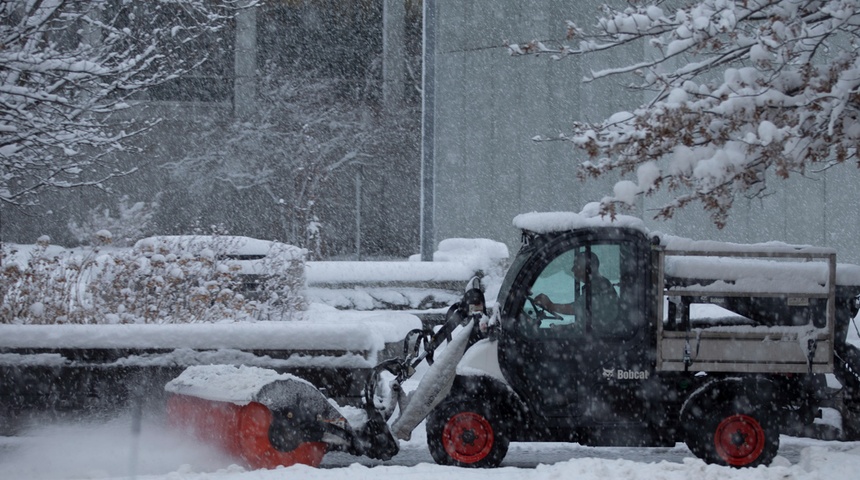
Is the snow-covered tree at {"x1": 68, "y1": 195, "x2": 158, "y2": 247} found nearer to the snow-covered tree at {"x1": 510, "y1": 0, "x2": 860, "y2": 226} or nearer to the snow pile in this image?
the snow pile

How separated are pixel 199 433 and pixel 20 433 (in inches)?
81.7

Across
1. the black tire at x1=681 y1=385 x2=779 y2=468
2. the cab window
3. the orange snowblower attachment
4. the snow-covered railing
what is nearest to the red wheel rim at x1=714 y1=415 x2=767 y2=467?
the black tire at x1=681 y1=385 x2=779 y2=468

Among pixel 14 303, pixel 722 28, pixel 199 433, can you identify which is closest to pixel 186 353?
pixel 199 433

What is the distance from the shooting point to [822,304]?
616 cm

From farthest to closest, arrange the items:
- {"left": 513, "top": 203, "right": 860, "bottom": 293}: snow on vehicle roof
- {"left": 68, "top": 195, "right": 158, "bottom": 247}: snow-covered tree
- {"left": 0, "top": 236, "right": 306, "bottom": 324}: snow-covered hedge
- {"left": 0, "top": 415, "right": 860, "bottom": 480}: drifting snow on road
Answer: {"left": 68, "top": 195, "right": 158, "bottom": 247}: snow-covered tree, {"left": 0, "top": 236, "right": 306, "bottom": 324}: snow-covered hedge, {"left": 513, "top": 203, "right": 860, "bottom": 293}: snow on vehicle roof, {"left": 0, "top": 415, "right": 860, "bottom": 480}: drifting snow on road

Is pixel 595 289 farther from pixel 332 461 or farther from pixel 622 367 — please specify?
pixel 332 461

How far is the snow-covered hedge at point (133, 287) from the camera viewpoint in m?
8.78

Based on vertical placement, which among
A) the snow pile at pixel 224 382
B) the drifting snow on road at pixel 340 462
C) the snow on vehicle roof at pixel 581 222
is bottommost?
the drifting snow on road at pixel 340 462

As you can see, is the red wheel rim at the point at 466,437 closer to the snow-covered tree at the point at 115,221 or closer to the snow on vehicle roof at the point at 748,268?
the snow on vehicle roof at the point at 748,268

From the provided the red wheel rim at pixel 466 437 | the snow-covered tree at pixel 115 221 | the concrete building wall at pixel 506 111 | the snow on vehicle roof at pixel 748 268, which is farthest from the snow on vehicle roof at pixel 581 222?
the snow-covered tree at pixel 115 221

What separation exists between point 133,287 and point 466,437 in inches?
175

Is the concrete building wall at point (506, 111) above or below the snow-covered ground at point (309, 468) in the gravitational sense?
above

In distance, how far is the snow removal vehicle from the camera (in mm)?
6102

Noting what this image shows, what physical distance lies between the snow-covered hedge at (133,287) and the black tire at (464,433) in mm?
3668
